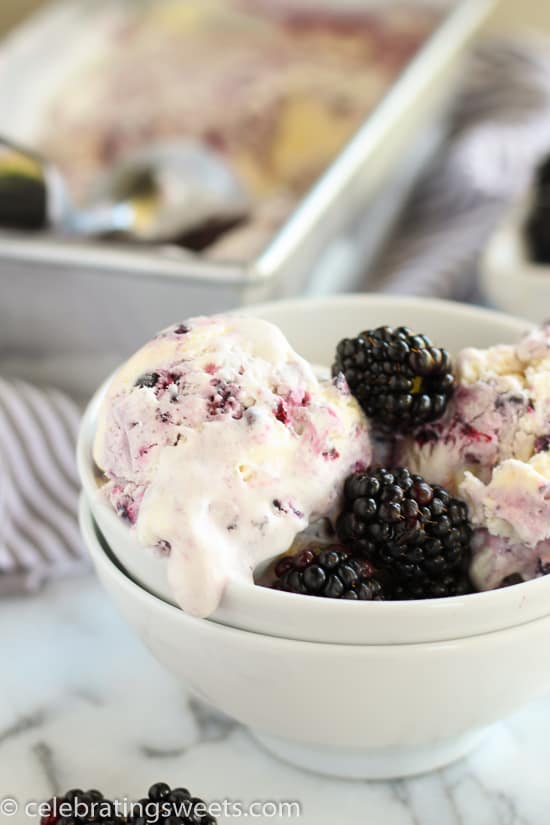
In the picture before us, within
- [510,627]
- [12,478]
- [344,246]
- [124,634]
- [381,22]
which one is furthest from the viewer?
[381,22]

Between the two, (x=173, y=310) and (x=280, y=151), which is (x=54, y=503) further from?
(x=280, y=151)

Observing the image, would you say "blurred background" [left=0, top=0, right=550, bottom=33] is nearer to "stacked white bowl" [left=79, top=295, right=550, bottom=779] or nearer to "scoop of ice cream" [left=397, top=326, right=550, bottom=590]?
"scoop of ice cream" [left=397, top=326, right=550, bottom=590]

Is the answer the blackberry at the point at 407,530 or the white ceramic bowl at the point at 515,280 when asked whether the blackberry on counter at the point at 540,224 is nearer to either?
the white ceramic bowl at the point at 515,280

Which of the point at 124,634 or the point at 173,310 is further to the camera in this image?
the point at 173,310

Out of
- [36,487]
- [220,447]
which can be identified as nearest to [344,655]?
[220,447]

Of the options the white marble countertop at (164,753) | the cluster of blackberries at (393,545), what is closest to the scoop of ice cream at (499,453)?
the cluster of blackberries at (393,545)

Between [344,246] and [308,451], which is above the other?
[308,451]

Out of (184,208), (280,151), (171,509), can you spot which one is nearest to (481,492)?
(171,509)

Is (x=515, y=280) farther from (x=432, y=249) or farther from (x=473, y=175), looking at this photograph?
(x=473, y=175)
